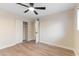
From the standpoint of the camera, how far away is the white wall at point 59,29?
484 cm

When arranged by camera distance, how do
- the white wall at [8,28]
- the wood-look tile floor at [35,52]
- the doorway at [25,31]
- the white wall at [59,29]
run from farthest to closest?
1. the doorway at [25,31]
2. the white wall at [59,29]
3. the white wall at [8,28]
4. the wood-look tile floor at [35,52]

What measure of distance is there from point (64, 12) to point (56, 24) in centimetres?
97

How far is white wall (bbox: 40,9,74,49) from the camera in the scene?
4844mm

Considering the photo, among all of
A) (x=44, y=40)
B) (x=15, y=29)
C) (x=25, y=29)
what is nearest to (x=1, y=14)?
(x=15, y=29)

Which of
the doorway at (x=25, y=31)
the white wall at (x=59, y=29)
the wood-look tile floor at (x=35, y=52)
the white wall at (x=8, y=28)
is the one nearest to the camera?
the wood-look tile floor at (x=35, y=52)

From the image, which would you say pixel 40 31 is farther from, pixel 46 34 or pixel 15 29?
pixel 15 29

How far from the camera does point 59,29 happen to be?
546cm

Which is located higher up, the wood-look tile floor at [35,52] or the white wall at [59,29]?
the white wall at [59,29]

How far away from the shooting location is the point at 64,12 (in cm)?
511

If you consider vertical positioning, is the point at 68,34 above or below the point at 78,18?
below

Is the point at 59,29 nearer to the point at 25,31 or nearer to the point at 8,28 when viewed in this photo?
the point at 8,28

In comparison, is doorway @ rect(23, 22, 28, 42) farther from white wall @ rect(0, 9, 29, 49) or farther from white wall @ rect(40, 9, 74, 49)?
white wall @ rect(40, 9, 74, 49)

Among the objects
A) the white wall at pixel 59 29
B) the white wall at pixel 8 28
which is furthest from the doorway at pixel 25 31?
the white wall at pixel 59 29

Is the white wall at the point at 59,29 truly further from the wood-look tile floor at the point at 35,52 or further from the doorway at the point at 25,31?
the doorway at the point at 25,31
